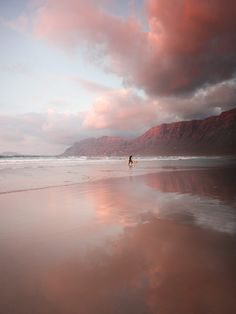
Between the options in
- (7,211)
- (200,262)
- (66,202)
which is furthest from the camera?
(66,202)

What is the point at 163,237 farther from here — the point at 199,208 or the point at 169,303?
the point at 199,208

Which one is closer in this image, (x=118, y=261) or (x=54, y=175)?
(x=118, y=261)

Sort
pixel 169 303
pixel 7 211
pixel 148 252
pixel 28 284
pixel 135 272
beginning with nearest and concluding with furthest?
pixel 169 303 < pixel 28 284 < pixel 135 272 < pixel 148 252 < pixel 7 211

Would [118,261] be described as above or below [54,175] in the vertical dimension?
below

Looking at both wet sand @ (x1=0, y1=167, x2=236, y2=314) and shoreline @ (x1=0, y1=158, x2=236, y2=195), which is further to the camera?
shoreline @ (x1=0, y1=158, x2=236, y2=195)

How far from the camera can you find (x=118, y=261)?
10.9 feet

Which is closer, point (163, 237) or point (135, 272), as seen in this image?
point (135, 272)

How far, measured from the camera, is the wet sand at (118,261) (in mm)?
2381

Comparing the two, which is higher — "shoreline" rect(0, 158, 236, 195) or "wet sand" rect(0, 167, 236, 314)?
"shoreline" rect(0, 158, 236, 195)

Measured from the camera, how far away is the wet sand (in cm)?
238

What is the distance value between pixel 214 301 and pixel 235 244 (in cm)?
195

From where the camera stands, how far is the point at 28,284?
2723mm

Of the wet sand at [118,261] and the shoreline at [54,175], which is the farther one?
the shoreline at [54,175]

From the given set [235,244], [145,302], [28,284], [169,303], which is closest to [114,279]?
[145,302]
